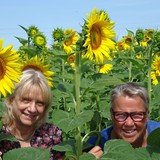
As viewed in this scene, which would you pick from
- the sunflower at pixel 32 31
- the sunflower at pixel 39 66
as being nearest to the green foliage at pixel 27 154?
the sunflower at pixel 39 66

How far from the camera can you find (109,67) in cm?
539

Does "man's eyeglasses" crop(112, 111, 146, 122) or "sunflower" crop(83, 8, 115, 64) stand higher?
"sunflower" crop(83, 8, 115, 64)

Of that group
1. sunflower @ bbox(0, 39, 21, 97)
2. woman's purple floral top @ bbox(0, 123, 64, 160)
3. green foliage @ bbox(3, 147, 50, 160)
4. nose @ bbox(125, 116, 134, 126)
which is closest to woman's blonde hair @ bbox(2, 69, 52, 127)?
woman's purple floral top @ bbox(0, 123, 64, 160)

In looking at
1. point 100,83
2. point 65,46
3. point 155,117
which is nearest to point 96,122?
point 100,83

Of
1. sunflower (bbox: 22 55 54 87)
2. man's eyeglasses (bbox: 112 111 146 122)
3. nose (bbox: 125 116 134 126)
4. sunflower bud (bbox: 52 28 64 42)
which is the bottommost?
nose (bbox: 125 116 134 126)

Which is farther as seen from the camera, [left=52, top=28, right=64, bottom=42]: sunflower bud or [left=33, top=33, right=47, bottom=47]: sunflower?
[left=52, top=28, right=64, bottom=42]: sunflower bud

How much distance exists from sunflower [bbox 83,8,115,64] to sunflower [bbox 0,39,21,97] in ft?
1.17

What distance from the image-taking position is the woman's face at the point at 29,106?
251 cm

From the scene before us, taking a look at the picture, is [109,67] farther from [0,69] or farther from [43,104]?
[0,69]

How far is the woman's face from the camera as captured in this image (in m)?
2.51

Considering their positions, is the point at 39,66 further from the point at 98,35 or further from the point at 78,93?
the point at 78,93

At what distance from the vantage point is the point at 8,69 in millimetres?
1846

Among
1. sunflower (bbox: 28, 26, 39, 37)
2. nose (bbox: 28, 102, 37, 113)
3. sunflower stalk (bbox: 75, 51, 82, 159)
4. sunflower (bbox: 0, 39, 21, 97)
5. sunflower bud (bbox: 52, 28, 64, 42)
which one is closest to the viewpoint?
sunflower (bbox: 0, 39, 21, 97)

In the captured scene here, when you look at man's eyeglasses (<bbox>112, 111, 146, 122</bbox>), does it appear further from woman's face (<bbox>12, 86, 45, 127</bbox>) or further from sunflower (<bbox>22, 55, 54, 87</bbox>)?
sunflower (<bbox>22, 55, 54, 87</bbox>)
